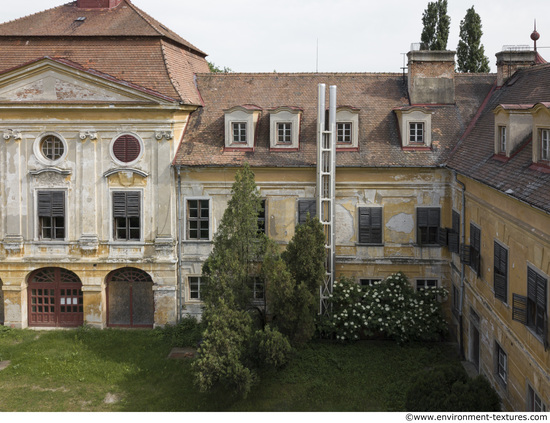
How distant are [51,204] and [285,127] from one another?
34.8ft

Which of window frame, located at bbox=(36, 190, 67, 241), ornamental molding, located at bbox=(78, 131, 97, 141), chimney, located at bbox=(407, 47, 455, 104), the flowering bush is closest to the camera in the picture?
the flowering bush

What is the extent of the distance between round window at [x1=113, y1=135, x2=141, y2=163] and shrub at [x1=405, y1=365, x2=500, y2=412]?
1550 centimetres

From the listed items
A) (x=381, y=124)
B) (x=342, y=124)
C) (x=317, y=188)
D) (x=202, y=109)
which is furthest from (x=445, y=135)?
(x=202, y=109)

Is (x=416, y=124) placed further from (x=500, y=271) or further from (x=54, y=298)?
(x=54, y=298)

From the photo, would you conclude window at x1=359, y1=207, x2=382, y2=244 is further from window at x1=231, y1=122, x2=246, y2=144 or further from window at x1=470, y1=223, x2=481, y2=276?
window at x1=231, y1=122, x2=246, y2=144

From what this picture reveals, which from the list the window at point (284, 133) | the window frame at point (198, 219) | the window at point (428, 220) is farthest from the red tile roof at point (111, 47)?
the window at point (428, 220)

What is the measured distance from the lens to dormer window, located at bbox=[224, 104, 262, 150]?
2742 centimetres

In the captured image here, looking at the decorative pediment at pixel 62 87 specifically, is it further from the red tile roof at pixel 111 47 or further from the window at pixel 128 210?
the window at pixel 128 210

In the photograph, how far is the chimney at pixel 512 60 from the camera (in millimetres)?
27938

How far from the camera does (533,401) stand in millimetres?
16516

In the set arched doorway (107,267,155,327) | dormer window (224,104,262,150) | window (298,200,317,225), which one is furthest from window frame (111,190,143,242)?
window (298,200,317,225)

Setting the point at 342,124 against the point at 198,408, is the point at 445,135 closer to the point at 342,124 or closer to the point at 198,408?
the point at 342,124

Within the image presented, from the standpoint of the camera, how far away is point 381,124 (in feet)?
93.0

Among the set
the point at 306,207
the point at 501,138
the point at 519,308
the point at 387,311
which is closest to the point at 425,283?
the point at 387,311
